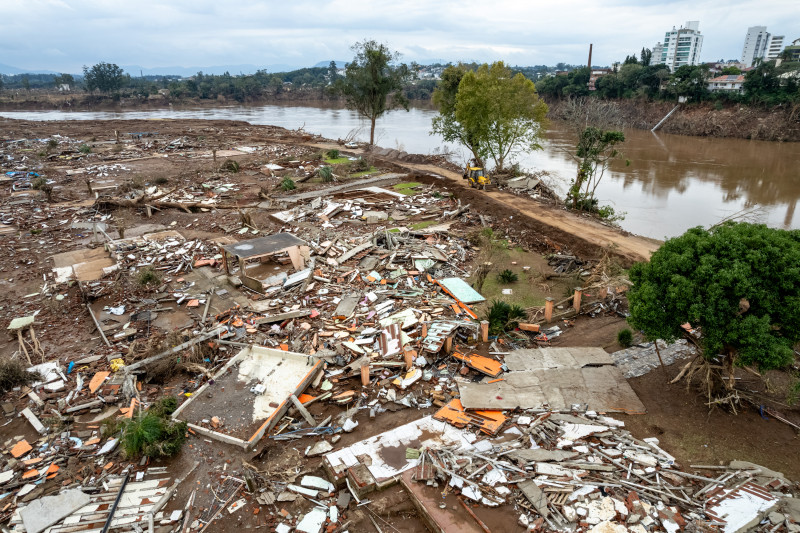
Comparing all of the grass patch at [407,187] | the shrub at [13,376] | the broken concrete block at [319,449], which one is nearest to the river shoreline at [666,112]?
the grass patch at [407,187]

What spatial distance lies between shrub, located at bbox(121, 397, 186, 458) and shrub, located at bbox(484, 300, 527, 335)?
6.19m

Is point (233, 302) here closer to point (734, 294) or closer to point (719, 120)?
point (734, 294)

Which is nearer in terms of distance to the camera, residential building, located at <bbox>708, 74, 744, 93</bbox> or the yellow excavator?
the yellow excavator

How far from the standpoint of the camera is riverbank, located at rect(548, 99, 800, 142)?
1609 inches

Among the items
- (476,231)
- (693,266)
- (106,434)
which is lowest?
(106,434)

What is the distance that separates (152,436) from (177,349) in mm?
2615

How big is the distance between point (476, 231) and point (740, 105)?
4674 centimetres

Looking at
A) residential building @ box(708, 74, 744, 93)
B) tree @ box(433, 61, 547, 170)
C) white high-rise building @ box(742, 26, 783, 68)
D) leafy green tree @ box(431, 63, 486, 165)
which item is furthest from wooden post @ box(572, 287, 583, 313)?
white high-rise building @ box(742, 26, 783, 68)

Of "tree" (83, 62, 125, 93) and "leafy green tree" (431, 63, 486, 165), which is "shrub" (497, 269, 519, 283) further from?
"tree" (83, 62, 125, 93)

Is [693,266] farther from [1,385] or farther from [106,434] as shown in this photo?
[1,385]

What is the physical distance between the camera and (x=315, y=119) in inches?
2351

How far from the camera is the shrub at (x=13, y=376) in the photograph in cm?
788

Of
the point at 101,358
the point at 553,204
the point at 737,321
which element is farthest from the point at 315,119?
the point at 737,321

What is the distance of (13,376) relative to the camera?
313 inches
